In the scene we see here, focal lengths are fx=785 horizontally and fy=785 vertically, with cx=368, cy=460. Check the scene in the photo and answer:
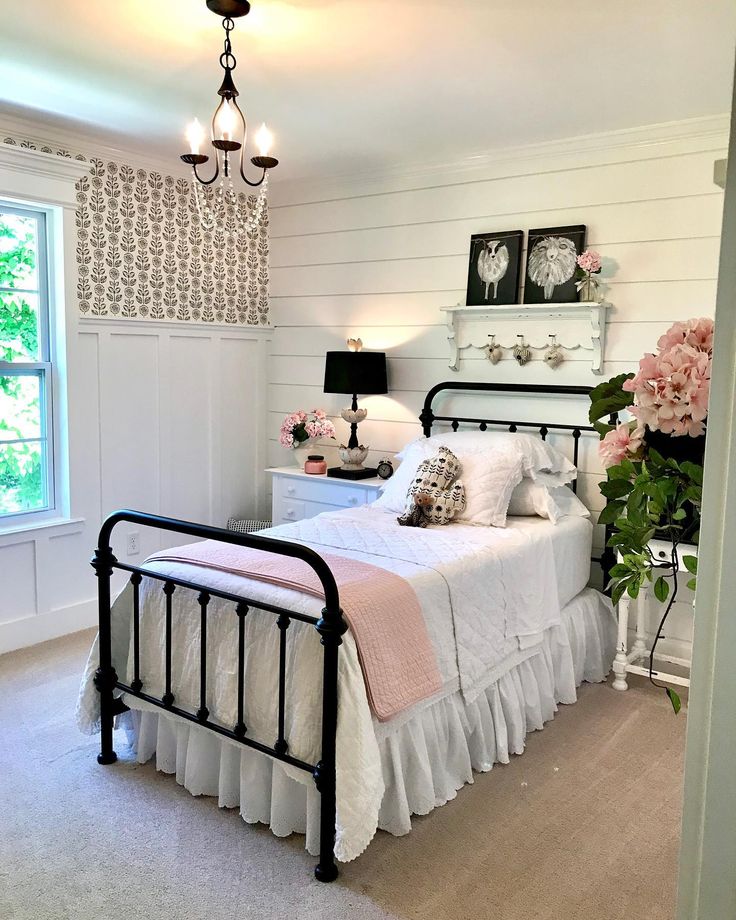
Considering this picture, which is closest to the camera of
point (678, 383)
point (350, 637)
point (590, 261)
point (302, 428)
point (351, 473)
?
point (678, 383)

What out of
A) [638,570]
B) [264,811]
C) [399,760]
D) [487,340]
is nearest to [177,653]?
[264,811]

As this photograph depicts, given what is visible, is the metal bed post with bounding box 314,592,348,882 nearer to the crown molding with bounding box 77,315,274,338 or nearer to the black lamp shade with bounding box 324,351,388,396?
the black lamp shade with bounding box 324,351,388,396

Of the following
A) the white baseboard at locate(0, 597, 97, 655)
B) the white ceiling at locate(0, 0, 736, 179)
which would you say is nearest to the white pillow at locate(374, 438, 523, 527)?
the white ceiling at locate(0, 0, 736, 179)

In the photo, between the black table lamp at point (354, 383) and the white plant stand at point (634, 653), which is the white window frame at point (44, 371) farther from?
the white plant stand at point (634, 653)

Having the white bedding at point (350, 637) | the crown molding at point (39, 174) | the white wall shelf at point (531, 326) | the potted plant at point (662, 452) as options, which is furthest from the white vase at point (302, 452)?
the potted plant at point (662, 452)

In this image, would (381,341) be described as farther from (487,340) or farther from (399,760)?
(399,760)

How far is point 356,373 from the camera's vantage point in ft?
14.0

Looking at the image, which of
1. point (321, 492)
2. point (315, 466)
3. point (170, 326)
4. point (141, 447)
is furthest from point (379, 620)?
point (170, 326)

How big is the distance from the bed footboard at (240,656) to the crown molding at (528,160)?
253 centimetres

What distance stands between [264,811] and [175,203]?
337cm

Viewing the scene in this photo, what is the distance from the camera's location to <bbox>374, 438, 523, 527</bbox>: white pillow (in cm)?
337

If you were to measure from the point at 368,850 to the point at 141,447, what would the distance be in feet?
8.98

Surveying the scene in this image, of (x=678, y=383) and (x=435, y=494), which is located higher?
(x=678, y=383)

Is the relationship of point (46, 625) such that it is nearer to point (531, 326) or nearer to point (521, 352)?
point (521, 352)
